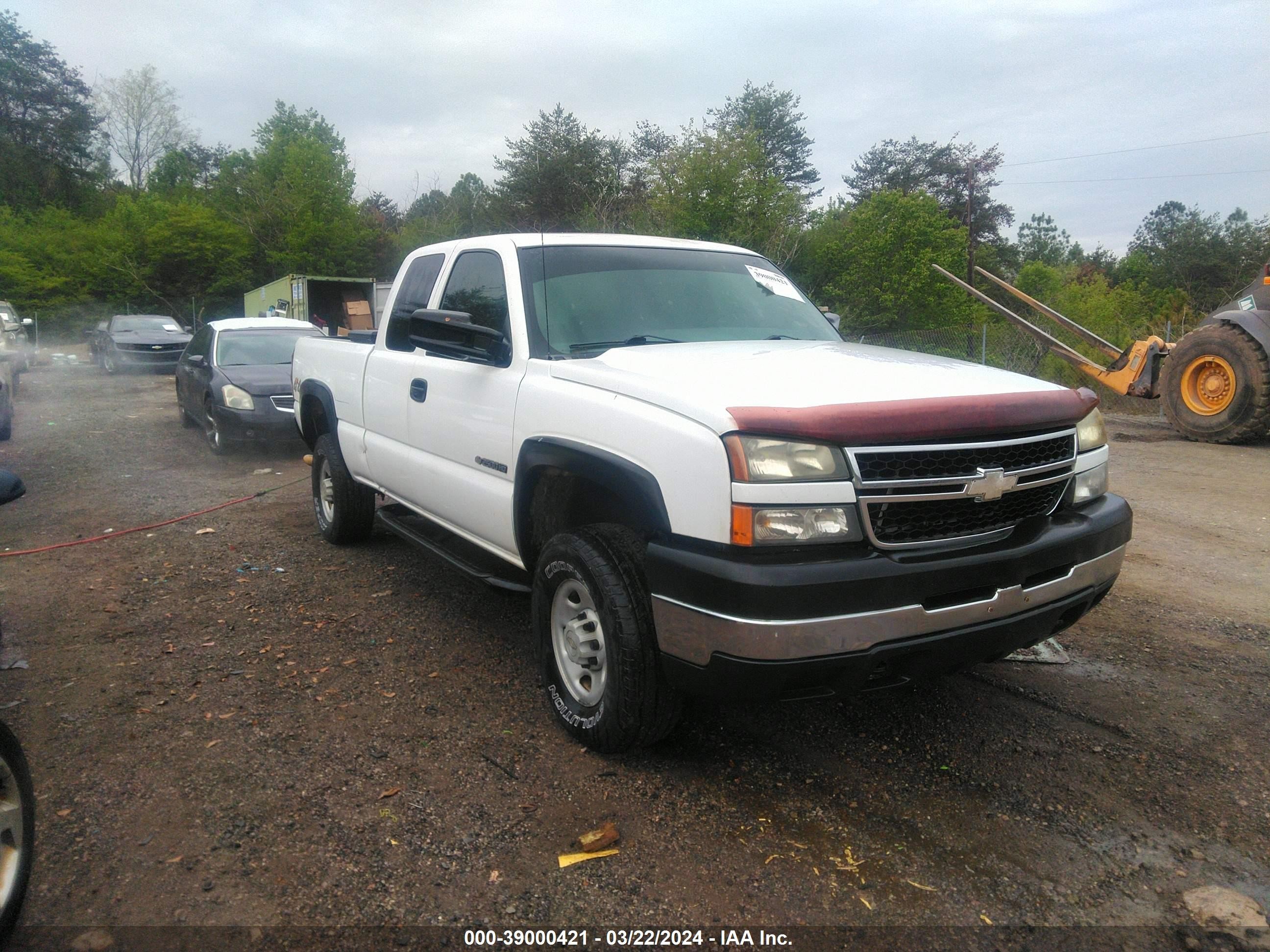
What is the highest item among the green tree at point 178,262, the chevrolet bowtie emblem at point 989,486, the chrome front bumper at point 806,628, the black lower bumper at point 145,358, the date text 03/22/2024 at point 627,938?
the green tree at point 178,262

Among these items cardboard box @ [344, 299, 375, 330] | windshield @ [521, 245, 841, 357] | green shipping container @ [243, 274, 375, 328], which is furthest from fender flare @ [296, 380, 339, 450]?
green shipping container @ [243, 274, 375, 328]

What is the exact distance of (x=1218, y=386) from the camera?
36.5 feet

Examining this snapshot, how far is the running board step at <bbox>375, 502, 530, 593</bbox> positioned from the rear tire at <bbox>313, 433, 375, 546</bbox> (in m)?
0.46

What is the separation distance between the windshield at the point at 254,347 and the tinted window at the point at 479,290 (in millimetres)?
6761

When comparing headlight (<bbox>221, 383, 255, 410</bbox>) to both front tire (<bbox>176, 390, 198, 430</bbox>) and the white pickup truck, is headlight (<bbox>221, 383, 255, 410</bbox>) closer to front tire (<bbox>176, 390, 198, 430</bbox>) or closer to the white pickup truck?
front tire (<bbox>176, 390, 198, 430</bbox>)

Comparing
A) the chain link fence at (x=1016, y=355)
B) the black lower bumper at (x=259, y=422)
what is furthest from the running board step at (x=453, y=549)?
the chain link fence at (x=1016, y=355)

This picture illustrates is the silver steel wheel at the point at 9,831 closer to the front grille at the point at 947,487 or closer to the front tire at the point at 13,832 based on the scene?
the front tire at the point at 13,832

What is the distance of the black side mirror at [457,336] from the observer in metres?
3.53

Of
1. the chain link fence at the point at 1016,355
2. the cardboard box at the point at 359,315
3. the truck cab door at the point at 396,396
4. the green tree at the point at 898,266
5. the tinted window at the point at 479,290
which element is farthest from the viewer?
the green tree at the point at 898,266

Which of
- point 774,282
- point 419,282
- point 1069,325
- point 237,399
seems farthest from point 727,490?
point 1069,325

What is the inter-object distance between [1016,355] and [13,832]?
1643 cm

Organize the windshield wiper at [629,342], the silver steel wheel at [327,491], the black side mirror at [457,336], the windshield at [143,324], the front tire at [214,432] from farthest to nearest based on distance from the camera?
the windshield at [143,324] < the front tire at [214,432] < the silver steel wheel at [327,491] < the windshield wiper at [629,342] < the black side mirror at [457,336]

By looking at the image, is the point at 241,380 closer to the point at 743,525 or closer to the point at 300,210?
the point at 743,525

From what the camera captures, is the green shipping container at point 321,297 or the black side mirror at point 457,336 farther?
the green shipping container at point 321,297
